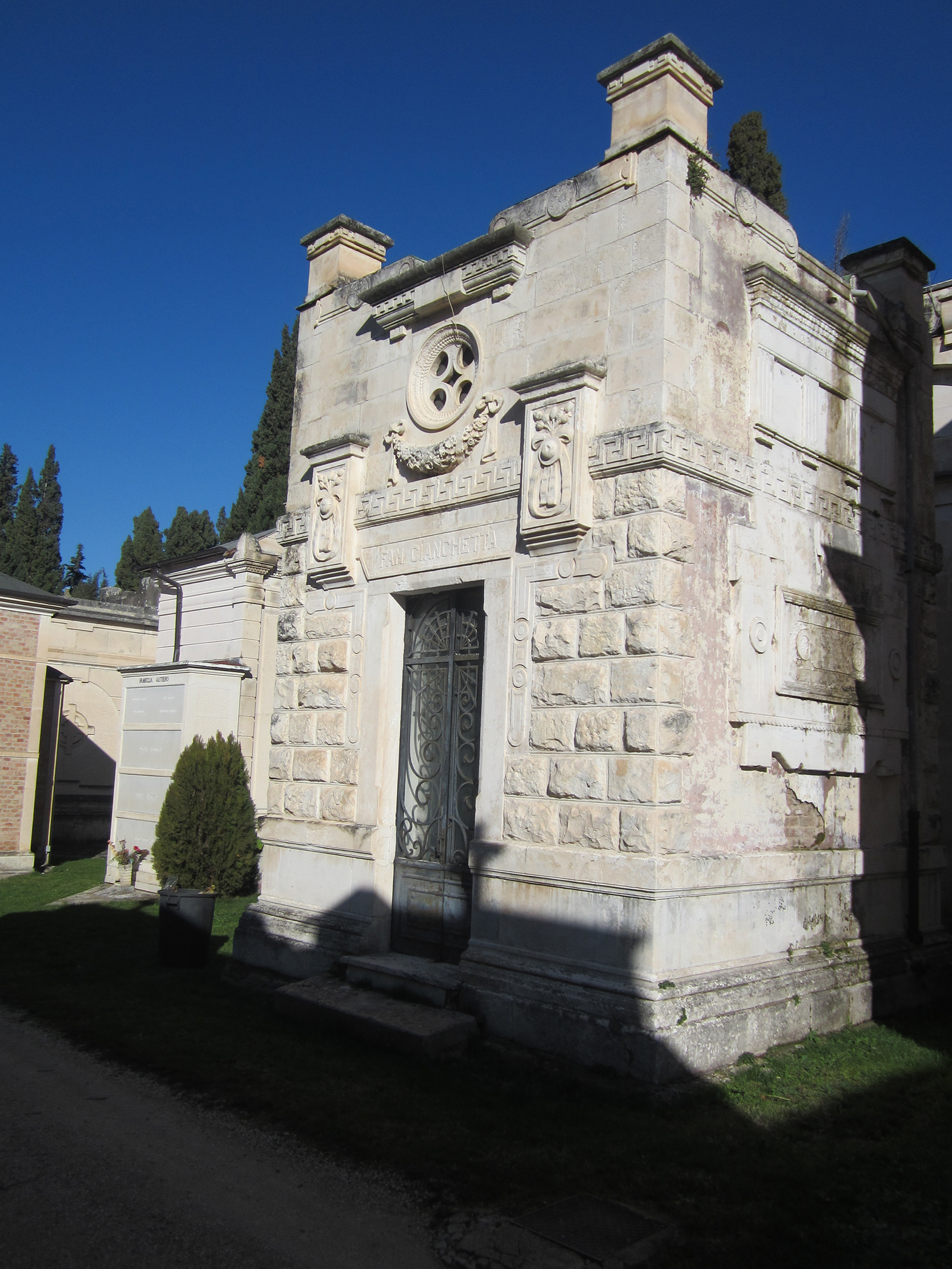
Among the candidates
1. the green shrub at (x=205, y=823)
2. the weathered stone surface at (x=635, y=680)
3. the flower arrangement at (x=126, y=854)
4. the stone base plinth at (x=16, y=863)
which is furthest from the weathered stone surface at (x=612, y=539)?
the stone base plinth at (x=16, y=863)

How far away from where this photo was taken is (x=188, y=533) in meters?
40.5

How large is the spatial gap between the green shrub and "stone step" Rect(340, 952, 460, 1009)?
5365 mm

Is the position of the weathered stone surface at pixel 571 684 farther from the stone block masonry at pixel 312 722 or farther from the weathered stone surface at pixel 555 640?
the stone block masonry at pixel 312 722

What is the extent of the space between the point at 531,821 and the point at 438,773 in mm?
1435

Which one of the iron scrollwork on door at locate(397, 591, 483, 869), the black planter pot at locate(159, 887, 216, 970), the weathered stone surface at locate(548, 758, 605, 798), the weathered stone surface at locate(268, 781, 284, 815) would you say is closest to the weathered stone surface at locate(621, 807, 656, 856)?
the weathered stone surface at locate(548, 758, 605, 798)

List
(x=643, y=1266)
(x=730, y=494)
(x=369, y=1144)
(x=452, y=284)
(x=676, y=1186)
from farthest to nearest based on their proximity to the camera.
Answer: (x=452, y=284) < (x=730, y=494) < (x=369, y=1144) < (x=676, y=1186) < (x=643, y=1266)

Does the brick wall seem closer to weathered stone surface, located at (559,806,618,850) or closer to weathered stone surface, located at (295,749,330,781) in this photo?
weathered stone surface, located at (295,749,330,781)

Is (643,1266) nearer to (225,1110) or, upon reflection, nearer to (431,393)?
(225,1110)

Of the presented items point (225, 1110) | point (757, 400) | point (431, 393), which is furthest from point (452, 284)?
point (225, 1110)

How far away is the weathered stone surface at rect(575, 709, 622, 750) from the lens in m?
6.58

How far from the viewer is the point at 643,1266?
3979mm

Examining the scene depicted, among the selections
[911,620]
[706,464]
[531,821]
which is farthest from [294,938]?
[911,620]

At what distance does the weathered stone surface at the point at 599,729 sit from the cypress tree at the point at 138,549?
36.6 meters

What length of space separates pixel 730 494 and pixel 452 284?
2.96 meters
